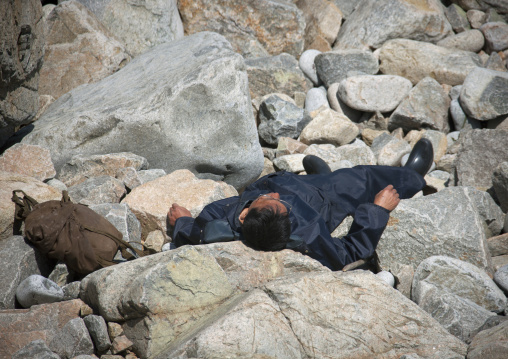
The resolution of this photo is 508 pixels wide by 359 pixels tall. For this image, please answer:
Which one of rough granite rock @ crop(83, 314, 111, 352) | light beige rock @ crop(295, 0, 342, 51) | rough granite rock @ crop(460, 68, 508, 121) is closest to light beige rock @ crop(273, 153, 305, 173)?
rough granite rock @ crop(460, 68, 508, 121)

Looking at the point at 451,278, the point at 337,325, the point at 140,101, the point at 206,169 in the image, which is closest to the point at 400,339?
the point at 337,325

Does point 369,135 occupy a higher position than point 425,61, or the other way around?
point 425,61

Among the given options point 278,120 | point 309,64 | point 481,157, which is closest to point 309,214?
point 481,157

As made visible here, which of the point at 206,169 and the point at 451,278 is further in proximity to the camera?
the point at 206,169

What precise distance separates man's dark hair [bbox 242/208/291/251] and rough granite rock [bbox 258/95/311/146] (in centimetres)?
262

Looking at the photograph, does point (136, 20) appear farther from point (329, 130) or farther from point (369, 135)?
point (369, 135)

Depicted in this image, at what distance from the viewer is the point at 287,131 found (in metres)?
5.43

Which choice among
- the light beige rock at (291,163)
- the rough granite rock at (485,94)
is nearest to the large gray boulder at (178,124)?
the light beige rock at (291,163)

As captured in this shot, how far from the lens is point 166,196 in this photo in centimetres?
375

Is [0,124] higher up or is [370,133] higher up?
[0,124]

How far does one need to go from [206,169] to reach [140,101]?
0.85 m

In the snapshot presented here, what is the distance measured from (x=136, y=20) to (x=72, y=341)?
4.50 metres

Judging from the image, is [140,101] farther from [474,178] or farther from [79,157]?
[474,178]

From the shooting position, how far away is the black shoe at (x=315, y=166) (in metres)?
4.34
